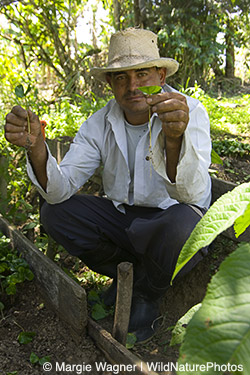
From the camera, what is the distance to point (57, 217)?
244cm

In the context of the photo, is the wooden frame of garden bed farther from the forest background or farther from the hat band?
the forest background

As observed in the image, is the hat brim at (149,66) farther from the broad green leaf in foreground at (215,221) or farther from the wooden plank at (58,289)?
the broad green leaf in foreground at (215,221)

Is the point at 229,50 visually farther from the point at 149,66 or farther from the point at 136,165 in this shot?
the point at 136,165

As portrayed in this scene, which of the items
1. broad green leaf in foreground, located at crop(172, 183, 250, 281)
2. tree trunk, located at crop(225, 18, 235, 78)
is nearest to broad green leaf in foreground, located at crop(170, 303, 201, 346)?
broad green leaf in foreground, located at crop(172, 183, 250, 281)

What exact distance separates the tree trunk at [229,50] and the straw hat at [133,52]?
5.31 metres

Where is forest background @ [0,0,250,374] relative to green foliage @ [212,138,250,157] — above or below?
above

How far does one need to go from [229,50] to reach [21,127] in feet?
23.8

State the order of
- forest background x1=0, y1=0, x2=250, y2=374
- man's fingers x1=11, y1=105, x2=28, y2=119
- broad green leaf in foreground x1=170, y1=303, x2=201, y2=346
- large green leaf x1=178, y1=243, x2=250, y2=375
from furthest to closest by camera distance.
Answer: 1. forest background x1=0, y1=0, x2=250, y2=374
2. man's fingers x1=11, y1=105, x2=28, y2=119
3. broad green leaf in foreground x1=170, y1=303, x2=201, y2=346
4. large green leaf x1=178, y1=243, x2=250, y2=375

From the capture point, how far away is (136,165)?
96.5 inches

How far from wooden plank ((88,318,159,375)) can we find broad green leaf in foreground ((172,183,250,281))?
1.23m

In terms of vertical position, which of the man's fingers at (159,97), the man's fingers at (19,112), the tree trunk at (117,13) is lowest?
the man's fingers at (19,112)

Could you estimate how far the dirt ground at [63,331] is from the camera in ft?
6.70

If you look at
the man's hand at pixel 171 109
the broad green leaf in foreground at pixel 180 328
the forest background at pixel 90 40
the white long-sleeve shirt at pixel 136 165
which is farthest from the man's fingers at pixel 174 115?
the forest background at pixel 90 40

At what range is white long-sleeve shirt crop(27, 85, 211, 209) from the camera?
2.02m
